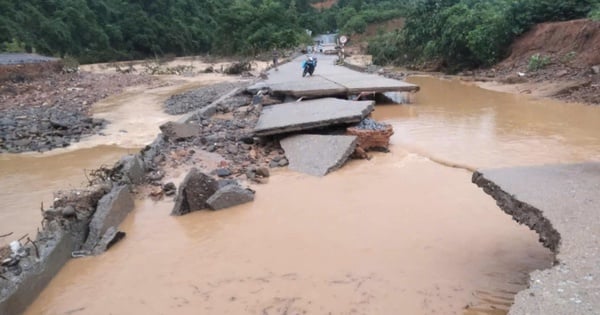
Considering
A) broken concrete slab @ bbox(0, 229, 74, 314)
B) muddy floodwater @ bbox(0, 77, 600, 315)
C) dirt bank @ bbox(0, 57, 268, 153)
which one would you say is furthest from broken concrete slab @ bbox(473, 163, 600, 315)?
dirt bank @ bbox(0, 57, 268, 153)

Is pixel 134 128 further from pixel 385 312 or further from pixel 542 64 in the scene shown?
pixel 542 64

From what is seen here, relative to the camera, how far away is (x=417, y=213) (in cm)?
586

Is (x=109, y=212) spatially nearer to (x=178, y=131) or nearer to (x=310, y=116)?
(x=178, y=131)

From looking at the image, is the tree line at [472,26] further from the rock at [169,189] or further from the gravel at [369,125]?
the rock at [169,189]

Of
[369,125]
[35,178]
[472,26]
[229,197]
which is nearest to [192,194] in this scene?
[229,197]

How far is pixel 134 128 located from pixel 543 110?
1121 centimetres

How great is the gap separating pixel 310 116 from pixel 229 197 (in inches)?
149

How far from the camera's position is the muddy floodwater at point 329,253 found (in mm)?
4137

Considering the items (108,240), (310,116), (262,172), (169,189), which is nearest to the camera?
(108,240)

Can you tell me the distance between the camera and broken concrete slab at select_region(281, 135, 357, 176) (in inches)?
301

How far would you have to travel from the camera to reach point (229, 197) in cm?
632

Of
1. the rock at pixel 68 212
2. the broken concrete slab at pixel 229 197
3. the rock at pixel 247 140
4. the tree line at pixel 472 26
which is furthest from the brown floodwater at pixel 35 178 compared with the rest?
the tree line at pixel 472 26

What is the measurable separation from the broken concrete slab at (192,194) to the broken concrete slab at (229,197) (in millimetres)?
145

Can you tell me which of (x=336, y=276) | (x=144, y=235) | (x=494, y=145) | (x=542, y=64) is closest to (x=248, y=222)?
(x=144, y=235)
